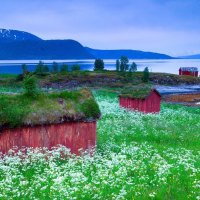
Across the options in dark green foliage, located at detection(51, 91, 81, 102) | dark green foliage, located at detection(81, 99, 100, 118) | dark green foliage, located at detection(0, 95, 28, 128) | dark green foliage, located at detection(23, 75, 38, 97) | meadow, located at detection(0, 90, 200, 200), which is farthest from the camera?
dark green foliage, located at detection(51, 91, 81, 102)

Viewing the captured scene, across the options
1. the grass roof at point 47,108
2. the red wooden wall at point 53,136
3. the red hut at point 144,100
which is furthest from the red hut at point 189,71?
the red wooden wall at point 53,136

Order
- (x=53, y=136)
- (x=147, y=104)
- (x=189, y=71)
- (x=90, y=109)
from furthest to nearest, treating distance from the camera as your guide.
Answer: (x=189, y=71) → (x=147, y=104) → (x=90, y=109) → (x=53, y=136)

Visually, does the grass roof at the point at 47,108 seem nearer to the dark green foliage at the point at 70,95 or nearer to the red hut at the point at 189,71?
the dark green foliage at the point at 70,95

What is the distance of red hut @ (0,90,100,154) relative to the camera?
64.3 feet

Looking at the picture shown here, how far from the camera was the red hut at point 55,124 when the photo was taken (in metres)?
19.6

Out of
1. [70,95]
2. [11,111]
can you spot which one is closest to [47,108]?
[11,111]

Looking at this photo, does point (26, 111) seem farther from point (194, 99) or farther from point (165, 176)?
point (194, 99)

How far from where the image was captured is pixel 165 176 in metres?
15.4

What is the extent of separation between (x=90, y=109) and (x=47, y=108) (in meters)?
2.61

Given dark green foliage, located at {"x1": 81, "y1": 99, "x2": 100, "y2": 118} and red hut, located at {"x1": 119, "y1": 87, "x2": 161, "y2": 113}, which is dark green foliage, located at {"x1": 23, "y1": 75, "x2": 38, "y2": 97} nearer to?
dark green foliage, located at {"x1": 81, "y1": 99, "x2": 100, "y2": 118}

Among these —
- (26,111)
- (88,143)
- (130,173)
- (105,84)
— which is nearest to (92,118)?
(88,143)

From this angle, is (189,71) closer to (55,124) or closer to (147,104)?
(147,104)

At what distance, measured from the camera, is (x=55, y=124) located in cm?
2089

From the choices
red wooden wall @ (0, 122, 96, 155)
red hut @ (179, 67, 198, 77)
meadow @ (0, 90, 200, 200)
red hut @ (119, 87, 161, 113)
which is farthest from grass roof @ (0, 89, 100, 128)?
red hut @ (179, 67, 198, 77)
